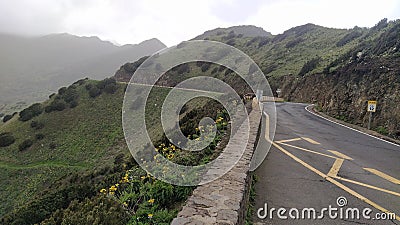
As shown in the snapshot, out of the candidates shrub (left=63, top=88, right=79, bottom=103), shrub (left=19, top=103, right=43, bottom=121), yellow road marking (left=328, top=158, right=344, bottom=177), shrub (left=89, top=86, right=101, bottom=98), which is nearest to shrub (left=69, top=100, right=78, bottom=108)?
shrub (left=63, top=88, right=79, bottom=103)

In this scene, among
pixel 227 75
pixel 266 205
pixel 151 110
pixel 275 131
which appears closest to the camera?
pixel 266 205

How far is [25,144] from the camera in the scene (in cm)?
3312

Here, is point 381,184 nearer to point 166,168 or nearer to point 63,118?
point 166,168

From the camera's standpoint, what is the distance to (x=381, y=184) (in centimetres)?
569

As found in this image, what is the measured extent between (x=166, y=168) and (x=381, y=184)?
12.9ft

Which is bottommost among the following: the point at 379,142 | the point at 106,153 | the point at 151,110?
the point at 106,153

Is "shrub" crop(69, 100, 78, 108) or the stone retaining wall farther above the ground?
the stone retaining wall

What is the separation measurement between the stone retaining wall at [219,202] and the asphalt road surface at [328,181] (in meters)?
0.62

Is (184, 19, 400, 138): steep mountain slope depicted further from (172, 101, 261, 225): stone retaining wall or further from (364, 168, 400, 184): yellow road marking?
(172, 101, 261, 225): stone retaining wall

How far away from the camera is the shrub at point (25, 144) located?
1286 inches

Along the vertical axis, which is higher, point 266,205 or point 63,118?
point 266,205

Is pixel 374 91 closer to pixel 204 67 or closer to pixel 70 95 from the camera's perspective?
pixel 70 95

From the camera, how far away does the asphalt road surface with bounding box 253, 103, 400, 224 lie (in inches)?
173

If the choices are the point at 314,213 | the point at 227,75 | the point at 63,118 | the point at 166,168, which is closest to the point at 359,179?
the point at 314,213
